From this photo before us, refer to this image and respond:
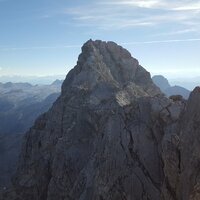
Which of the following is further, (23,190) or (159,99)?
(23,190)

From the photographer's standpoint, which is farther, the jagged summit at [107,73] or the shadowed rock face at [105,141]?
the jagged summit at [107,73]

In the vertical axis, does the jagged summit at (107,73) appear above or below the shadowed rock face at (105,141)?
above

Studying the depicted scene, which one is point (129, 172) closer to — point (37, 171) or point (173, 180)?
point (173, 180)

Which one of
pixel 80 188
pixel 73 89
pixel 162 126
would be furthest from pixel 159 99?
pixel 73 89

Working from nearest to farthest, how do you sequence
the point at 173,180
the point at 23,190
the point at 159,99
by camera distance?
the point at 173,180 < the point at 159,99 < the point at 23,190
